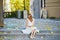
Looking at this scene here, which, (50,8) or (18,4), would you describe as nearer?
(50,8)

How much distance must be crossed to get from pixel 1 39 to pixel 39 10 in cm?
1518

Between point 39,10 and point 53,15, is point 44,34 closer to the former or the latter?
point 53,15

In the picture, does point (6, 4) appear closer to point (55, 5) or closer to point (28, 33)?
point (55, 5)

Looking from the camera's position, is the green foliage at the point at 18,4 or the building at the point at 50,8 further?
the green foliage at the point at 18,4

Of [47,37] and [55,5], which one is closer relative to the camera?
[47,37]

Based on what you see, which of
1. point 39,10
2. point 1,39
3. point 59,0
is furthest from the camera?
point 39,10

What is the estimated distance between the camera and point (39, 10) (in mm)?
24297

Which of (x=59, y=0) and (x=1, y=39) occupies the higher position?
(x=59, y=0)

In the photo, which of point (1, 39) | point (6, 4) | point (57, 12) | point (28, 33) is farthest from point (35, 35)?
point (6, 4)

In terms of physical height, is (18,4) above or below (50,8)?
above

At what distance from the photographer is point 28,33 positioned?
959 cm

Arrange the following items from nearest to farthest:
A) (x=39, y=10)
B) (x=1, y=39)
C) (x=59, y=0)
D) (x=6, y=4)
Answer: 1. (x=1, y=39)
2. (x=59, y=0)
3. (x=39, y=10)
4. (x=6, y=4)

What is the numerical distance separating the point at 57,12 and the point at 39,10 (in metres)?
3.67

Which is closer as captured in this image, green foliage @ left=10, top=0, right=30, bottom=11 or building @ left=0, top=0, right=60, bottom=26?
building @ left=0, top=0, right=60, bottom=26
